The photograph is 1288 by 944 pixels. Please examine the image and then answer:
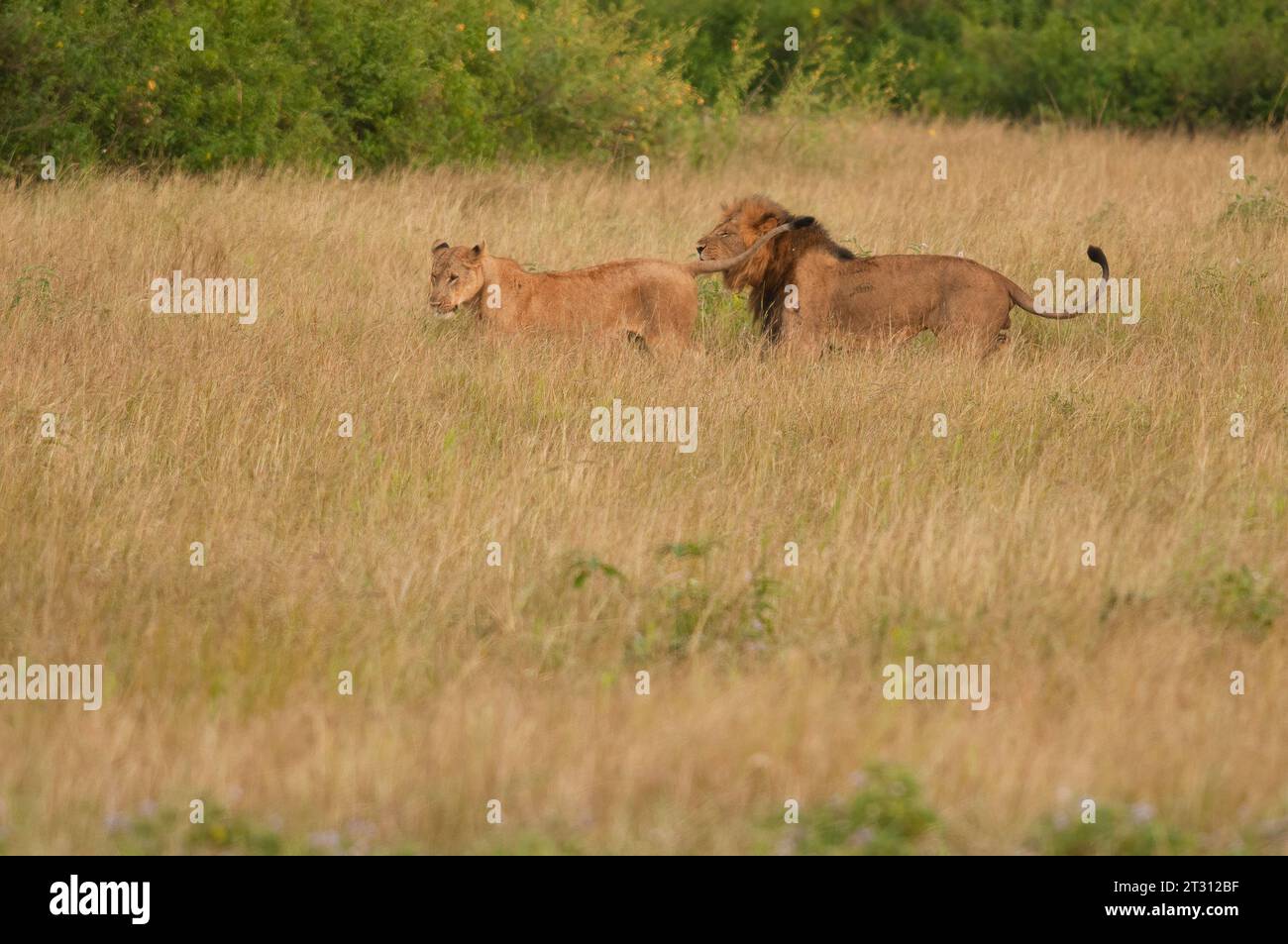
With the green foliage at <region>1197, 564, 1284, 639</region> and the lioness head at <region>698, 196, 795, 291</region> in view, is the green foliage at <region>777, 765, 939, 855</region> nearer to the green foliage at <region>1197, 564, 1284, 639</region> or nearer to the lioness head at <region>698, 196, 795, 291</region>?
the green foliage at <region>1197, 564, 1284, 639</region>

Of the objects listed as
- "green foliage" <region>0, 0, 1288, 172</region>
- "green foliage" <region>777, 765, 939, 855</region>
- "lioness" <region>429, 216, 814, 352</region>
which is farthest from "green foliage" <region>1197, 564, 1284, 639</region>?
"green foliage" <region>0, 0, 1288, 172</region>

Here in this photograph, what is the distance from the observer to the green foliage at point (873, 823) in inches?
144

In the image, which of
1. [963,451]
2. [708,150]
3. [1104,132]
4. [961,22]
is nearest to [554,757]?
[963,451]

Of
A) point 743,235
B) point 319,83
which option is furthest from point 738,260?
point 319,83

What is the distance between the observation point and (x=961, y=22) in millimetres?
25219

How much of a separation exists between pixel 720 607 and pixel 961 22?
21.9 m

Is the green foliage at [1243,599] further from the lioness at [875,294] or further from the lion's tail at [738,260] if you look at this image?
the lion's tail at [738,260]

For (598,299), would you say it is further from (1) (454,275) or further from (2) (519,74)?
(2) (519,74)

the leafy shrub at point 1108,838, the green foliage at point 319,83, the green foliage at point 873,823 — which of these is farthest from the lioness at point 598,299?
the green foliage at point 319,83

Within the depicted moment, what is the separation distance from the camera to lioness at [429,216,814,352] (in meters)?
8.68

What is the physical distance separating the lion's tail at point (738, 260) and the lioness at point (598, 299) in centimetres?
2

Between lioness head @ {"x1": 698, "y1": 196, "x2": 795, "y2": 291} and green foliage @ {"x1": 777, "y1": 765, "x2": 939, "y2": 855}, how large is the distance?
5.48 meters

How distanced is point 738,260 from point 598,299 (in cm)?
78
